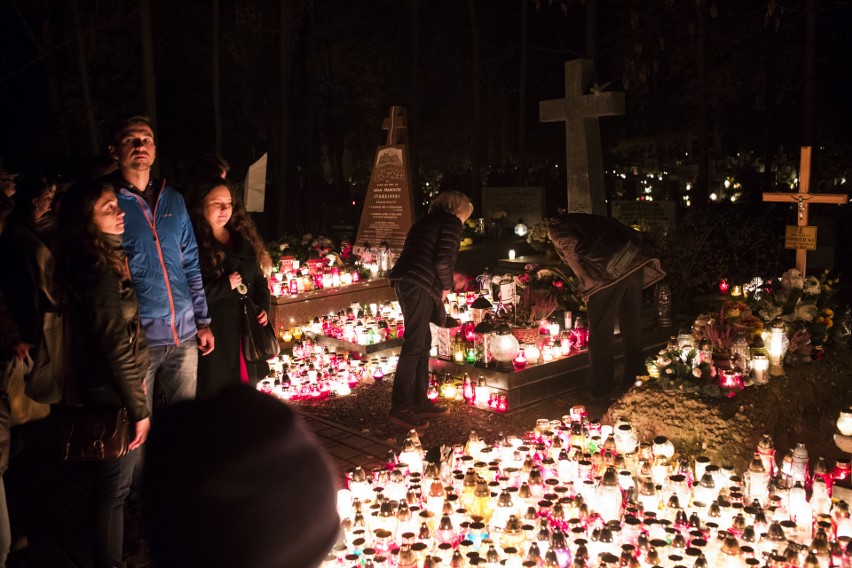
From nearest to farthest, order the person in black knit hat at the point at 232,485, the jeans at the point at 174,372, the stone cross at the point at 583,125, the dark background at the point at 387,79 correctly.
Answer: the person in black knit hat at the point at 232,485
the jeans at the point at 174,372
the stone cross at the point at 583,125
the dark background at the point at 387,79

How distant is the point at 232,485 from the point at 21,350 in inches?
161

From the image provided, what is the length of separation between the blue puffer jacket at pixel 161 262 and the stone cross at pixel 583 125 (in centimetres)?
691

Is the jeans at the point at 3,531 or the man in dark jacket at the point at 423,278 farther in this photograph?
the man in dark jacket at the point at 423,278

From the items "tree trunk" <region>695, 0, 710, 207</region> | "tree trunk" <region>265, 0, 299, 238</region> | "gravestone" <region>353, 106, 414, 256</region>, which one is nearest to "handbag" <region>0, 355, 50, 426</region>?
"gravestone" <region>353, 106, 414, 256</region>

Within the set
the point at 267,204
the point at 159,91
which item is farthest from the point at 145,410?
the point at 159,91

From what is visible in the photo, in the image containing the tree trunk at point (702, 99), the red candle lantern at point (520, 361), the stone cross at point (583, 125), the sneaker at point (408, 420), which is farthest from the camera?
the tree trunk at point (702, 99)

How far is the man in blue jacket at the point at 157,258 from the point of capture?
4.21m

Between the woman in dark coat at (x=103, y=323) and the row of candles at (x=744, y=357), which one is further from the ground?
the woman in dark coat at (x=103, y=323)

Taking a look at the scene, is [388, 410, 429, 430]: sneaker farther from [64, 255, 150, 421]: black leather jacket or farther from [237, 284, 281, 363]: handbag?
[64, 255, 150, 421]: black leather jacket

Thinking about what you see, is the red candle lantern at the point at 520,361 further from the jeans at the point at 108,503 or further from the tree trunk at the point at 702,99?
the tree trunk at the point at 702,99

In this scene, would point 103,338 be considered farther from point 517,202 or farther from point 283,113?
point 283,113

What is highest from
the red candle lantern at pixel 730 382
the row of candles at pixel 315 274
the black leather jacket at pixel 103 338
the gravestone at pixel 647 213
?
the black leather jacket at pixel 103 338

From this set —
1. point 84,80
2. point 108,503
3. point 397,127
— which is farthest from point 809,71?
point 84,80

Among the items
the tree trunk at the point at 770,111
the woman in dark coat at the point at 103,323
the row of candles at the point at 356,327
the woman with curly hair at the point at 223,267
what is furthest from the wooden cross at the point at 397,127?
the tree trunk at the point at 770,111
